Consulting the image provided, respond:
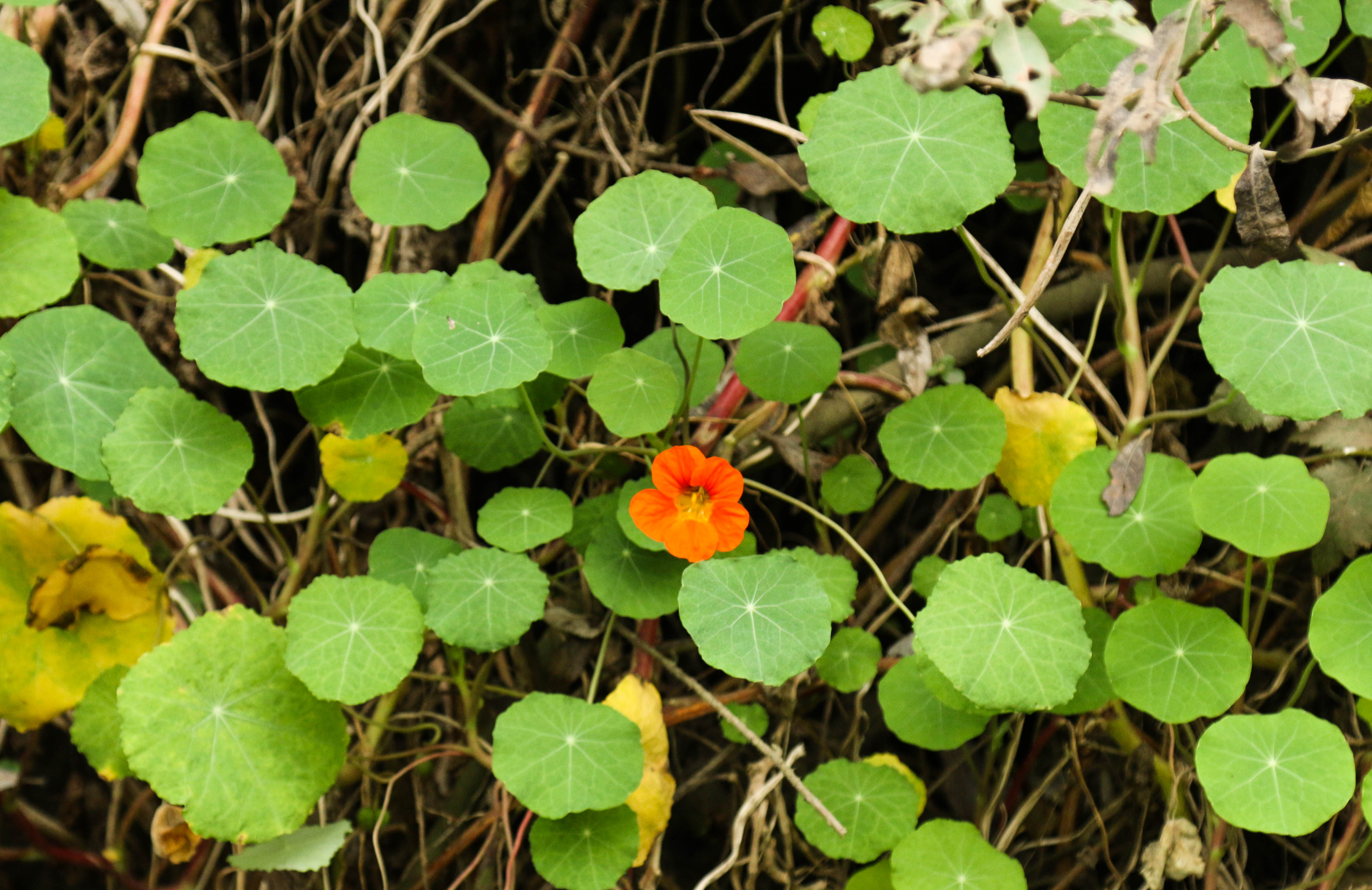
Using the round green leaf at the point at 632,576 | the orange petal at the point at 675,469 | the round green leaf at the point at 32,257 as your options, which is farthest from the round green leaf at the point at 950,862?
the round green leaf at the point at 32,257

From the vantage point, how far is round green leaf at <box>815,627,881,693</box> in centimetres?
139

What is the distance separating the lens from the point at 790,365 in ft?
4.48

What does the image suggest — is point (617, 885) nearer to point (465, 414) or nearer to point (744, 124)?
point (465, 414)

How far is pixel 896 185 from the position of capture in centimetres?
114

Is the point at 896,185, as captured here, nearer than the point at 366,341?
Yes

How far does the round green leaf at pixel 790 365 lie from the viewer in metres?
1.36

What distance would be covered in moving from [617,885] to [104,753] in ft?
2.66

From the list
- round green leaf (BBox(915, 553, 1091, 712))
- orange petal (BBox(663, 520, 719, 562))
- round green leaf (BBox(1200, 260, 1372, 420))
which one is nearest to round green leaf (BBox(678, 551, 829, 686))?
orange petal (BBox(663, 520, 719, 562))

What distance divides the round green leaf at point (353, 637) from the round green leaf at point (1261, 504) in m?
1.06

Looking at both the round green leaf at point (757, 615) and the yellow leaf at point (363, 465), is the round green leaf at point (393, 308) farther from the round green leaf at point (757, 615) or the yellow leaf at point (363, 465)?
the round green leaf at point (757, 615)

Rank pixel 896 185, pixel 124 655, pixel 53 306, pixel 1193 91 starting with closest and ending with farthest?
1. pixel 896 185
2. pixel 1193 91
3. pixel 124 655
4. pixel 53 306

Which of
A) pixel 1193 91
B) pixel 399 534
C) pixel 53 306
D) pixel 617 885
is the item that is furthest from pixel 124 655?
pixel 1193 91

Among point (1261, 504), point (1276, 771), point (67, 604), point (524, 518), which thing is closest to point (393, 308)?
point (524, 518)

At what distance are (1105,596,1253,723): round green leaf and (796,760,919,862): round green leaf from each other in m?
0.34
